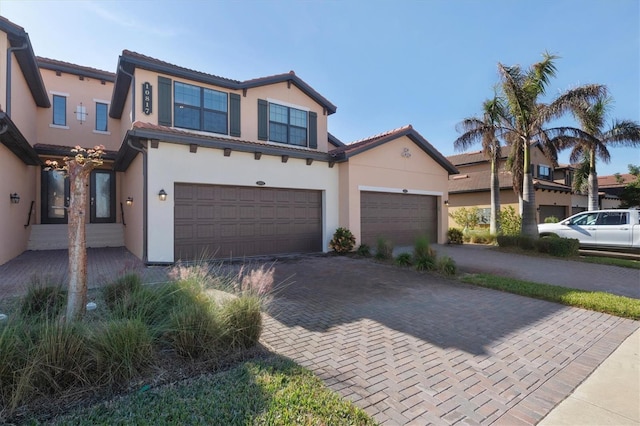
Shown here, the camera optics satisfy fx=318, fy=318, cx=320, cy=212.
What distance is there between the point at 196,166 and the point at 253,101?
4345mm

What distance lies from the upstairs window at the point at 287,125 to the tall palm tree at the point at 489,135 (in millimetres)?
9171

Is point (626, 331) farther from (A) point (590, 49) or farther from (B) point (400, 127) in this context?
(B) point (400, 127)

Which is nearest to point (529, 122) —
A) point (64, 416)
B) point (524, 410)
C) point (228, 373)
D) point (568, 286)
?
point (568, 286)

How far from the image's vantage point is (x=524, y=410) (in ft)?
9.88

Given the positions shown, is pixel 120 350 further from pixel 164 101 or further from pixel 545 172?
pixel 545 172

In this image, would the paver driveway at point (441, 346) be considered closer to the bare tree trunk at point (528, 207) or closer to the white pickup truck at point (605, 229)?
the bare tree trunk at point (528, 207)

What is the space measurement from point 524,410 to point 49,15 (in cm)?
1255

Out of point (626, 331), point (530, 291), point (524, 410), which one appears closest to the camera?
point (524, 410)

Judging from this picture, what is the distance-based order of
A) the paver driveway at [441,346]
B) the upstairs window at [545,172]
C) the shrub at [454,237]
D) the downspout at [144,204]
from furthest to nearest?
the upstairs window at [545,172] < the shrub at [454,237] < the downspout at [144,204] < the paver driveway at [441,346]

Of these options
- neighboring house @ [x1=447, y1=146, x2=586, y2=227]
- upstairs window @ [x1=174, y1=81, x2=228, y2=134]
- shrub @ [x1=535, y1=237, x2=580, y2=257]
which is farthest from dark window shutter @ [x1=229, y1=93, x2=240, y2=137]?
neighboring house @ [x1=447, y1=146, x2=586, y2=227]

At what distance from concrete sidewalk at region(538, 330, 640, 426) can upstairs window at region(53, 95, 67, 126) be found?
2028 centimetres

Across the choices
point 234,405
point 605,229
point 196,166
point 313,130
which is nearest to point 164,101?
point 196,166

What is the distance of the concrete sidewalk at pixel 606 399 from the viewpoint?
289cm

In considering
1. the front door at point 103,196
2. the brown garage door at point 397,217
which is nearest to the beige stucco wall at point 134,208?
the front door at point 103,196
